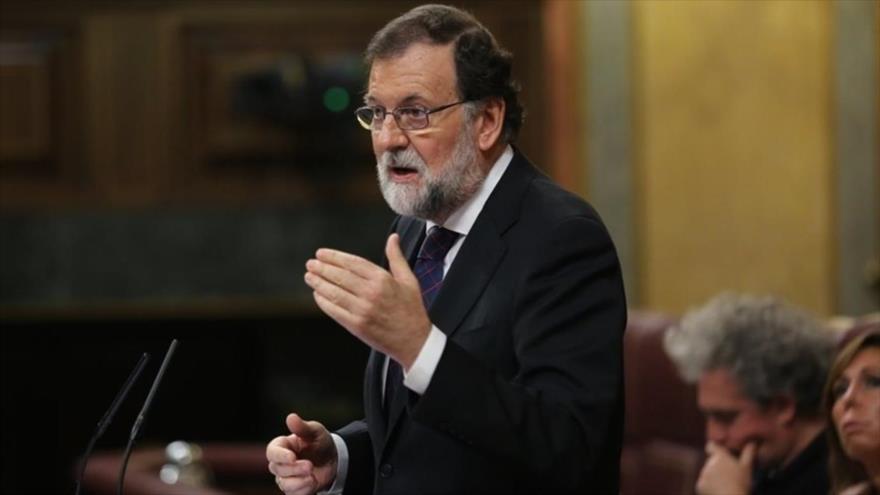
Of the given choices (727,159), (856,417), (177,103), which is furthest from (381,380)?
(177,103)

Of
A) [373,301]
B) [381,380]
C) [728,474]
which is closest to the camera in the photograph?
[373,301]

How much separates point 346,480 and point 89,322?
3.92m

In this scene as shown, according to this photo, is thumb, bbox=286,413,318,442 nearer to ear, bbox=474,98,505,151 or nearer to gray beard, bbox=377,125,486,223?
gray beard, bbox=377,125,486,223

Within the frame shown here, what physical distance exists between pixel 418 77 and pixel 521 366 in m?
0.41

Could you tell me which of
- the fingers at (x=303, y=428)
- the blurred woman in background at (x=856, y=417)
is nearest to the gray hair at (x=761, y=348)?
the blurred woman in background at (x=856, y=417)

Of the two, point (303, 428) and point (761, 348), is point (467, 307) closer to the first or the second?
point (303, 428)

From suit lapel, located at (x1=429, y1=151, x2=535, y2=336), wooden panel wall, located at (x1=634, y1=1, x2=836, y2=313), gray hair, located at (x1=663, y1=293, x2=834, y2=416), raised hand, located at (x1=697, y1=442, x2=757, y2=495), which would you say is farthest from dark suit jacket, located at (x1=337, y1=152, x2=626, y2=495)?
wooden panel wall, located at (x1=634, y1=1, x2=836, y2=313)

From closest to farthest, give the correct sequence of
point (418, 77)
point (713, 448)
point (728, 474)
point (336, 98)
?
point (418, 77)
point (728, 474)
point (713, 448)
point (336, 98)

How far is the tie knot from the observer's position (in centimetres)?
223

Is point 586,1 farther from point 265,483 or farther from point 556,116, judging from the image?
point 265,483

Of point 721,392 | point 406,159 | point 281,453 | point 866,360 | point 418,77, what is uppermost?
point 418,77

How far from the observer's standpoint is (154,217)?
613 cm

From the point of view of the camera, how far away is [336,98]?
5934 millimetres

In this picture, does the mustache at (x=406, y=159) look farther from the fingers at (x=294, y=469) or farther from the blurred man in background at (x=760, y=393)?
the blurred man in background at (x=760, y=393)
